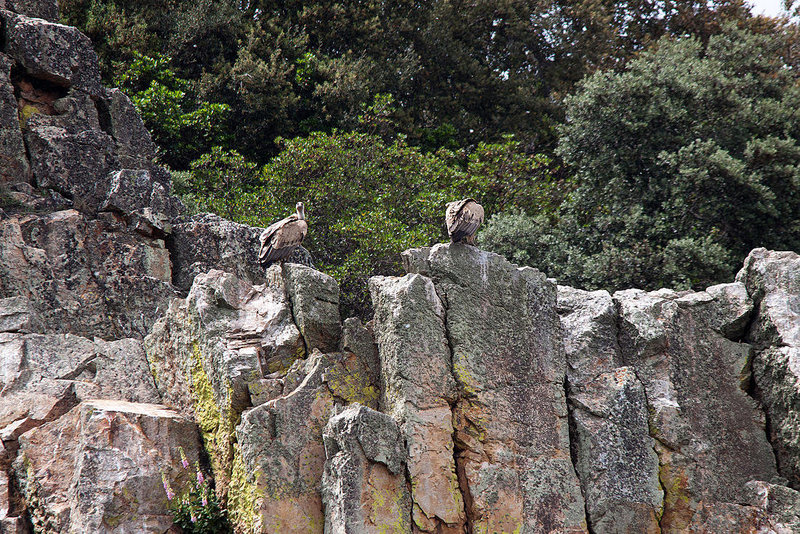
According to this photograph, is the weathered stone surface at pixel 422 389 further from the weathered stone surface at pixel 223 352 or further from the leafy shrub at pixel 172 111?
the leafy shrub at pixel 172 111

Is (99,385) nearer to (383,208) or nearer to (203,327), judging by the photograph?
(203,327)

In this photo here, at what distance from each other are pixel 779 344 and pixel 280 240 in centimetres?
694

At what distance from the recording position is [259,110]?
24.1 meters

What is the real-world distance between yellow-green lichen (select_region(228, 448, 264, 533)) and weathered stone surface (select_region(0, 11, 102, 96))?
374 inches

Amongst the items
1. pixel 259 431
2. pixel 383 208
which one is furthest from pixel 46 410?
pixel 383 208

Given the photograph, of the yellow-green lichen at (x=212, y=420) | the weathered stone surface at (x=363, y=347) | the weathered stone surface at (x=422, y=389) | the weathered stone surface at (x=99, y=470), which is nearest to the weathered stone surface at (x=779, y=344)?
the weathered stone surface at (x=422, y=389)

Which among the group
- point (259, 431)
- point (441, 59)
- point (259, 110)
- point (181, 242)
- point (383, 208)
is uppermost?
point (441, 59)

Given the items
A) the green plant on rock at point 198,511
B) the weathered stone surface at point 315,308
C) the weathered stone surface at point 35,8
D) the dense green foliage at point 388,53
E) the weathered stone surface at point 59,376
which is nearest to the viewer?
the green plant on rock at point 198,511

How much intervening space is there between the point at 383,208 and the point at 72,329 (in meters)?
8.75

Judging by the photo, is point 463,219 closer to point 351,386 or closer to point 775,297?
point 351,386

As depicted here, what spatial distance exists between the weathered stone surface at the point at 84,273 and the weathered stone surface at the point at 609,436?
706cm

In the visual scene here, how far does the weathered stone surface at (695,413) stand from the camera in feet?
34.1

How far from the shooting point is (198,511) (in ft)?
32.6

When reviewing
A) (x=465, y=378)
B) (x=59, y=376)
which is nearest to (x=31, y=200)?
(x=59, y=376)
